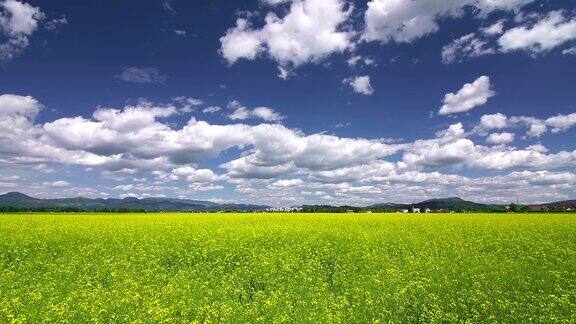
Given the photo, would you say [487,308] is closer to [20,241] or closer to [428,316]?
[428,316]

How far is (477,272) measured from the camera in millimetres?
16391

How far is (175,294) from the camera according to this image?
13.4 meters

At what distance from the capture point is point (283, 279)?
1623 cm

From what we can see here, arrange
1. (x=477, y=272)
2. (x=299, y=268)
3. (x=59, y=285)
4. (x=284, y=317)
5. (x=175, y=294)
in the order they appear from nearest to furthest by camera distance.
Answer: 1. (x=284, y=317)
2. (x=175, y=294)
3. (x=59, y=285)
4. (x=477, y=272)
5. (x=299, y=268)

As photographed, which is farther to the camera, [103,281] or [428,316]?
[103,281]

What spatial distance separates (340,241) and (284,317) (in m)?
14.7

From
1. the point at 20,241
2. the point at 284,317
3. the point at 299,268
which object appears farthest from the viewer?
the point at 20,241

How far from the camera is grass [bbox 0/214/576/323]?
11953 millimetres

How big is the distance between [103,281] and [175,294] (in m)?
5.06

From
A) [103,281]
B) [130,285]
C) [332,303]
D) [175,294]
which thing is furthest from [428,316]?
[103,281]

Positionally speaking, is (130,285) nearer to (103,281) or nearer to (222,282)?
(103,281)

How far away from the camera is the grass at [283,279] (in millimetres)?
11953

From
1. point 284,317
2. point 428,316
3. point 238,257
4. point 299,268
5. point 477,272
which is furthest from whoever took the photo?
point 238,257

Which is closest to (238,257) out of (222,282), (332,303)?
(222,282)
